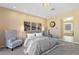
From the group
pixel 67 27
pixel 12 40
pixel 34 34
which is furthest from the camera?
pixel 67 27

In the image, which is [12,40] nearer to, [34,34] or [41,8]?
[34,34]

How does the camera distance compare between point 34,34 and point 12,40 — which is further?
point 12,40

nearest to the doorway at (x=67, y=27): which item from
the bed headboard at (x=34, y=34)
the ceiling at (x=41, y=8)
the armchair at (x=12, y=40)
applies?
the ceiling at (x=41, y=8)

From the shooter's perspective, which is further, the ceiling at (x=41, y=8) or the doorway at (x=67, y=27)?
the doorway at (x=67, y=27)

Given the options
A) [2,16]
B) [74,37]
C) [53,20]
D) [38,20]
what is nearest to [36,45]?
[38,20]

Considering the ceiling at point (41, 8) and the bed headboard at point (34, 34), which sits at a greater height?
the ceiling at point (41, 8)

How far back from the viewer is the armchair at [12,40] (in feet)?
11.1

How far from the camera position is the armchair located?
3.40 m

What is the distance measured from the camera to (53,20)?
3.61 meters

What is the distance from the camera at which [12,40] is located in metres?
3.59

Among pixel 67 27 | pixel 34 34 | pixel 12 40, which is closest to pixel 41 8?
pixel 34 34

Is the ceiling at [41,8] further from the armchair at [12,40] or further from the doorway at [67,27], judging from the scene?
the armchair at [12,40]

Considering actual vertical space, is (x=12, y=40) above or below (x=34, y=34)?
below

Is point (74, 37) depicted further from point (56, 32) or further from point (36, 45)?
point (36, 45)
